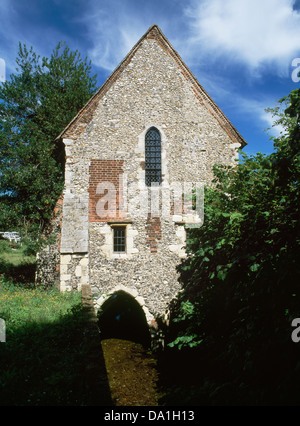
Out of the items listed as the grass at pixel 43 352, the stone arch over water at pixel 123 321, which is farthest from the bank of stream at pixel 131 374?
the grass at pixel 43 352

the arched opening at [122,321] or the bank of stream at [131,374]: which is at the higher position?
the arched opening at [122,321]

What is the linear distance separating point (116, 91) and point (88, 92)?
4492mm

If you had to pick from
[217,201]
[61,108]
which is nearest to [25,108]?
[61,108]

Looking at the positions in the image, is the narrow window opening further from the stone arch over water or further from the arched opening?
the arched opening

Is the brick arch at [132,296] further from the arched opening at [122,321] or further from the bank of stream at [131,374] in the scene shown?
the arched opening at [122,321]

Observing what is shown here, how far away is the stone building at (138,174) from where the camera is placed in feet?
29.2

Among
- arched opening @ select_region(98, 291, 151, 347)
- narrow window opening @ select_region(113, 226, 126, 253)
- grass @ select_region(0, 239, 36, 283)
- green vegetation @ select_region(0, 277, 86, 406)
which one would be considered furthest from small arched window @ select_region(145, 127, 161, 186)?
grass @ select_region(0, 239, 36, 283)

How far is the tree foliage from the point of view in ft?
10.4

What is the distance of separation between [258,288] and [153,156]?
6941mm

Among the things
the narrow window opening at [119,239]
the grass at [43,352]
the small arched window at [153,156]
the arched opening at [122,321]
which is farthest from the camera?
the arched opening at [122,321]

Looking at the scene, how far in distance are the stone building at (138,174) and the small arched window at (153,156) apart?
38 mm

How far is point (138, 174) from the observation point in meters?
9.43

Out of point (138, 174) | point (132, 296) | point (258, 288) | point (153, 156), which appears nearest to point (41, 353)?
point (258, 288)
